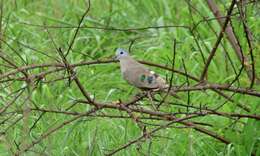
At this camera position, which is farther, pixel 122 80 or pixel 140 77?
pixel 122 80

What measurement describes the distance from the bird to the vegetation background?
0.08m

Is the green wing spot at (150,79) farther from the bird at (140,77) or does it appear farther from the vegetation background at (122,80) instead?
the vegetation background at (122,80)

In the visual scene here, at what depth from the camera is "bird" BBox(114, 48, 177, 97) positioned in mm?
3244

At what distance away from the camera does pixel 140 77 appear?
330 cm

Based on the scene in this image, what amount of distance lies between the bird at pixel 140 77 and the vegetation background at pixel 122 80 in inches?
3.3

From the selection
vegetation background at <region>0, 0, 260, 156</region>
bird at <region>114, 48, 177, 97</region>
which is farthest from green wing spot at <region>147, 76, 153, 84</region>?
vegetation background at <region>0, 0, 260, 156</region>

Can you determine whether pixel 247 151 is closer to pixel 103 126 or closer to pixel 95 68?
pixel 103 126

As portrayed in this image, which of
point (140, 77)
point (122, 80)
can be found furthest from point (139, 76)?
point (122, 80)

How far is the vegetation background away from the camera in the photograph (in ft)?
10.6

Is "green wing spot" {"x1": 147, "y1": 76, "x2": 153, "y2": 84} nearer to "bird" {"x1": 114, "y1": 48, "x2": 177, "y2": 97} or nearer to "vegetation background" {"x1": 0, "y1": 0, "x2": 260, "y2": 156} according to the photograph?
"bird" {"x1": 114, "y1": 48, "x2": 177, "y2": 97}

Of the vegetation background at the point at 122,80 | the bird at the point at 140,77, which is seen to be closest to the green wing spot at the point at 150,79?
the bird at the point at 140,77

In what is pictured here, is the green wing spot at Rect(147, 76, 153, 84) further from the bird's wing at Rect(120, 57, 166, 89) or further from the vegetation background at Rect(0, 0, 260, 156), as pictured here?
the vegetation background at Rect(0, 0, 260, 156)

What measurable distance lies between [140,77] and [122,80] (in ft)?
6.15

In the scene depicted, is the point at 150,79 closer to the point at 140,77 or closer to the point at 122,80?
the point at 140,77
